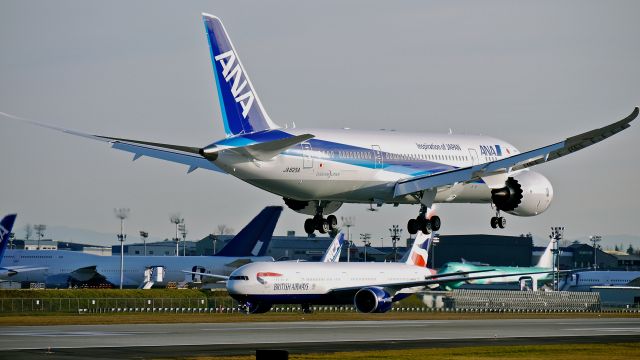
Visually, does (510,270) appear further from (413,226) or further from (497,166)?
(497,166)

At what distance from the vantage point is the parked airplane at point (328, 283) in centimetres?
9431

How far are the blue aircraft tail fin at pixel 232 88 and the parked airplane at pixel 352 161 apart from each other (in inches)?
1.9

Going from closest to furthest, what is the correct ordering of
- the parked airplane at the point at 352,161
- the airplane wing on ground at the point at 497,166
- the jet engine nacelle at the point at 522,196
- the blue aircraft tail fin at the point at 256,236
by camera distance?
the parked airplane at the point at 352,161
the airplane wing on ground at the point at 497,166
the jet engine nacelle at the point at 522,196
the blue aircraft tail fin at the point at 256,236

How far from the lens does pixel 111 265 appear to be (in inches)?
5502

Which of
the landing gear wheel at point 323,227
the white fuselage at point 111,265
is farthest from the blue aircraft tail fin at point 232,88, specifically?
the white fuselage at point 111,265

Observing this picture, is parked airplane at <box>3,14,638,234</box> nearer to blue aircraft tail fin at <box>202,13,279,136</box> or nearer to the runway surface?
blue aircraft tail fin at <box>202,13,279,136</box>

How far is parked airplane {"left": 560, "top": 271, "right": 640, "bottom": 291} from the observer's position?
171 m

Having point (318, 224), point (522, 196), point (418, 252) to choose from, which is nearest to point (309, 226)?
point (318, 224)

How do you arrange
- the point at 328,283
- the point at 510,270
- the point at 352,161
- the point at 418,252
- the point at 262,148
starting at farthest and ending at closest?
the point at 510,270 → the point at 418,252 → the point at 328,283 → the point at 352,161 → the point at 262,148

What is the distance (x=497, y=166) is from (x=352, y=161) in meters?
7.38

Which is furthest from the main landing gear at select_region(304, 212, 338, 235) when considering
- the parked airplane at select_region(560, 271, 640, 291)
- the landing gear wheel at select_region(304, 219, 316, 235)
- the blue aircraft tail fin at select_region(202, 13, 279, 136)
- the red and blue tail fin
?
the parked airplane at select_region(560, 271, 640, 291)

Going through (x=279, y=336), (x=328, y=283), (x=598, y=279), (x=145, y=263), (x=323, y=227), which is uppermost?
(x=323, y=227)

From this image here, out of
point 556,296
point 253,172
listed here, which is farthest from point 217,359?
point 556,296

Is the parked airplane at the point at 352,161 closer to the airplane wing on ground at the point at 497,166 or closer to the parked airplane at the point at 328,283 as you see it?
the airplane wing on ground at the point at 497,166
